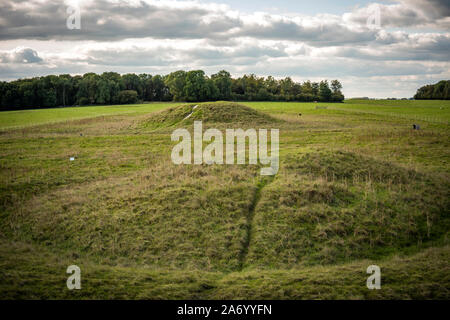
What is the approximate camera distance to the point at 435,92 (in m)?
147

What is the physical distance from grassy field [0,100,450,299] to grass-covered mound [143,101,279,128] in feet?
65.6

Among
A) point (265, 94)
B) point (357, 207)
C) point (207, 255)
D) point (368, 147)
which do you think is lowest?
point (207, 255)

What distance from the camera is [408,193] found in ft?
A: 74.8

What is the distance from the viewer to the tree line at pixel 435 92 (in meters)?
141

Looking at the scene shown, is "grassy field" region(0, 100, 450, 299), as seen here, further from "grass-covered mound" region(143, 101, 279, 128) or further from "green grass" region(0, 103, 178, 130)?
"green grass" region(0, 103, 178, 130)

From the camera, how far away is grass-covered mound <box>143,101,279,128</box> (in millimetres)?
51688

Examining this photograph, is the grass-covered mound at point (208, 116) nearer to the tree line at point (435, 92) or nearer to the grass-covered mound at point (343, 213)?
the grass-covered mound at point (343, 213)

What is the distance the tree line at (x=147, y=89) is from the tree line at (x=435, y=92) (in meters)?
35.4

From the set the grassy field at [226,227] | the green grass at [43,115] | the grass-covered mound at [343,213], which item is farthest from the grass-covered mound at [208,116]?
the grass-covered mound at [343,213]

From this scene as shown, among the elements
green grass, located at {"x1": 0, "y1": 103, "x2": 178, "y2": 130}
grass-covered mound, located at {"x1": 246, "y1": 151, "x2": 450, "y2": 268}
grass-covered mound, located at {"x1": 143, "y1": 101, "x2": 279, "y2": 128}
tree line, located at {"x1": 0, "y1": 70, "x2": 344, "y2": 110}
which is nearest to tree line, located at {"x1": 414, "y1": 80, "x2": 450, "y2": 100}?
tree line, located at {"x1": 0, "y1": 70, "x2": 344, "y2": 110}

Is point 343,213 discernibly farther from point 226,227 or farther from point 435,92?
point 435,92
